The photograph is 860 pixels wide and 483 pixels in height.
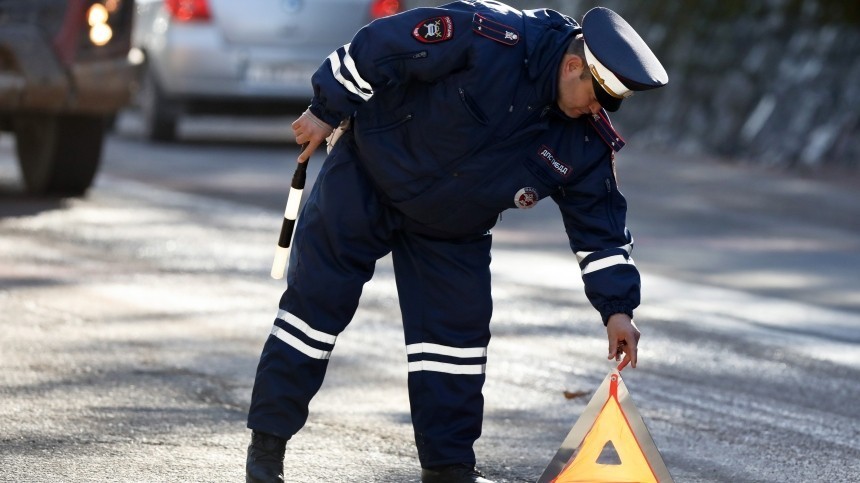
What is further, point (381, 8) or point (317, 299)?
point (381, 8)

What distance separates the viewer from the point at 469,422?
4605mm

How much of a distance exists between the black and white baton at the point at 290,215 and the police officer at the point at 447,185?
4 centimetres

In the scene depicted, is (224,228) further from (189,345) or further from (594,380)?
(594,380)

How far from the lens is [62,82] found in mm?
9156

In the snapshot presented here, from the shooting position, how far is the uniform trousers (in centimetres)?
446

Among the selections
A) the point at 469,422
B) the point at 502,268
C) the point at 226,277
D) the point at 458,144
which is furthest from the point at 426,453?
the point at 502,268

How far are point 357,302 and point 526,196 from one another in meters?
0.54

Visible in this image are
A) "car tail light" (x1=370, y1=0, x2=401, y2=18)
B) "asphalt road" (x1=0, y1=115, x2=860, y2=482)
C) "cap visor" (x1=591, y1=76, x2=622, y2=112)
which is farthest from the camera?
"car tail light" (x1=370, y1=0, x2=401, y2=18)

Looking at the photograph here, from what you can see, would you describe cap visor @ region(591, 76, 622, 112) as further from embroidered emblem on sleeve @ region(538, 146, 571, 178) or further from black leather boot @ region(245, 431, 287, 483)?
black leather boot @ region(245, 431, 287, 483)

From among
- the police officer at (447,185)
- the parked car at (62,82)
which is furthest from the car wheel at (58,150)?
the police officer at (447,185)

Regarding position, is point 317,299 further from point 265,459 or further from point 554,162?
point 554,162

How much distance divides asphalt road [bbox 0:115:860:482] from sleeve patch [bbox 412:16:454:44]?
124 cm

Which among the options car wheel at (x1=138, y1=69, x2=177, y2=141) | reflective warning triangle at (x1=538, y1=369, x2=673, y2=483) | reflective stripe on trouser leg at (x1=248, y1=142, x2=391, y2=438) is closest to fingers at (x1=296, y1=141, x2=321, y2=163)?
reflective stripe on trouser leg at (x1=248, y1=142, x2=391, y2=438)

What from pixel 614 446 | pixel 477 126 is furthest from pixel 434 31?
pixel 614 446
